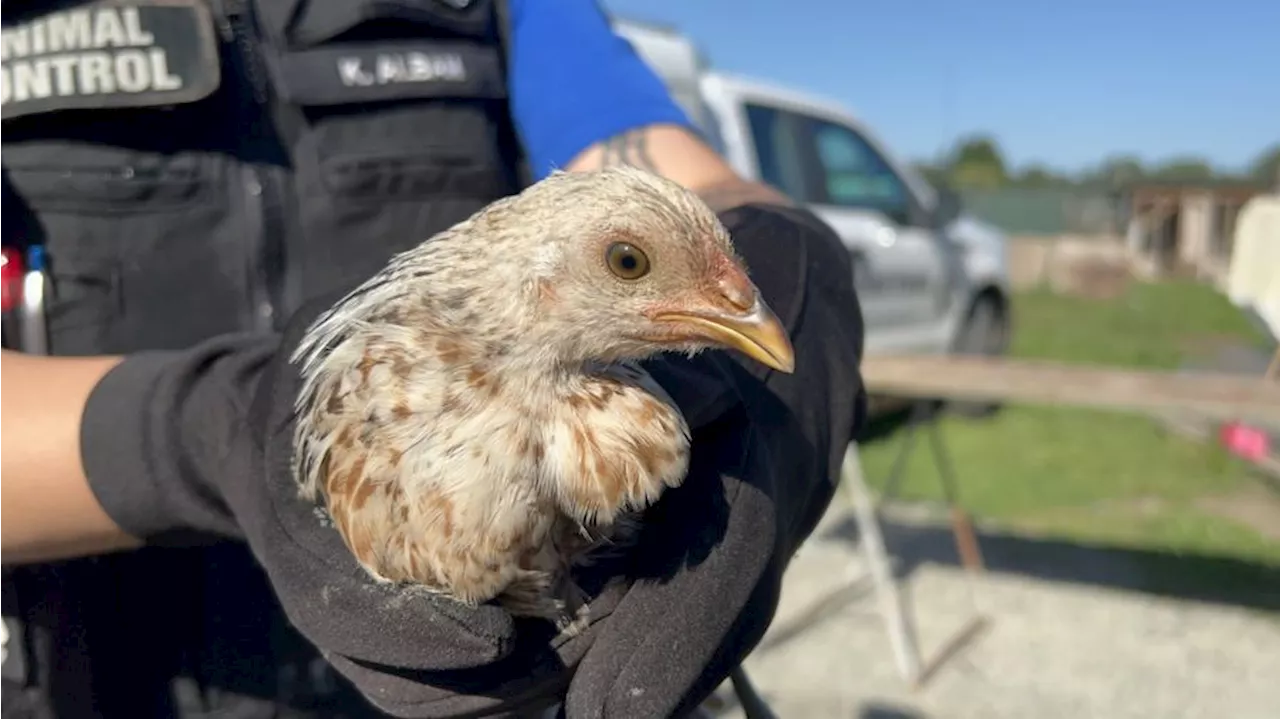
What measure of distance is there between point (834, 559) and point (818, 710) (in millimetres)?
1890

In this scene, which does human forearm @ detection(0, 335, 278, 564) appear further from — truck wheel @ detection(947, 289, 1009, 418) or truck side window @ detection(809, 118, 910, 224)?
truck wheel @ detection(947, 289, 1009, 418)

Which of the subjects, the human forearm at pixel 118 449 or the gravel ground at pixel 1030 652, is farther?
the gravel ground at pixel 1030 652

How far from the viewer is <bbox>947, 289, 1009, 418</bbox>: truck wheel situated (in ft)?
34.2

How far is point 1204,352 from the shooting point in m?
14.1

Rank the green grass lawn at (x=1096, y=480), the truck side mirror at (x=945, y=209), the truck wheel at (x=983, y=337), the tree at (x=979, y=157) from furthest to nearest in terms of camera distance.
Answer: the tree at (x=979, y=157)
the truck wheel at (x=983, y=337)
the truck side mirror at (x=945, y=209)
the green grass lawn at (x=1096, y=480)

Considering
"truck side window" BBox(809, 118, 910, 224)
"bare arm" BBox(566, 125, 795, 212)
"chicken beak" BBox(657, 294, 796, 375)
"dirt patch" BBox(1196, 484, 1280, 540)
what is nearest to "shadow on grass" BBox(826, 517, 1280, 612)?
"dirt patch" BBox(1196, 484, 1280, 540)

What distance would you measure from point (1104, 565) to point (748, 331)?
5.80m

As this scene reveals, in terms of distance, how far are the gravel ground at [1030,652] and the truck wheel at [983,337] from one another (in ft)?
12.3

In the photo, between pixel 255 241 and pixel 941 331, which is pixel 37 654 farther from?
pixel 941 331

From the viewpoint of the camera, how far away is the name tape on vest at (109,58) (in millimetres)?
1797

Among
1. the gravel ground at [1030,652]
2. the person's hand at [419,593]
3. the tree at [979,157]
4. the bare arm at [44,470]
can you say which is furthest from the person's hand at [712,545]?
the tree at [979,157]

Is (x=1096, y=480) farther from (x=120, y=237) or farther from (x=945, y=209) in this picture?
(x=120, y=237)

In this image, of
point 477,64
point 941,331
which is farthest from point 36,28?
point 941,331

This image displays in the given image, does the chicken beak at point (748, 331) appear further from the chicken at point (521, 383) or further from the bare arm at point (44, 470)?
the bare arm at point (44, 470)
